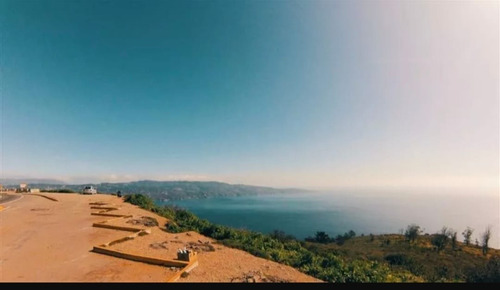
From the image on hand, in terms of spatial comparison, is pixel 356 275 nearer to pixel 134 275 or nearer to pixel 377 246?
pixel 134 275

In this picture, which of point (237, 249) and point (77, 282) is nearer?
point (77, 282)

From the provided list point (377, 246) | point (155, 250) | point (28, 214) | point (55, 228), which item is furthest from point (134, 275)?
point (377, 246)

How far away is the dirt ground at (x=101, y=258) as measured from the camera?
796 centimetres

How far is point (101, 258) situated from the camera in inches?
376

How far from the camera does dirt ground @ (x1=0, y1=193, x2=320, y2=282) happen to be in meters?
7.96

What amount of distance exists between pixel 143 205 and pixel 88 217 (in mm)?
7003

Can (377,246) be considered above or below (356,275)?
below

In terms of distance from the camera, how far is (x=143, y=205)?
25.2m

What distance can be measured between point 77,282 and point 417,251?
1393 inches

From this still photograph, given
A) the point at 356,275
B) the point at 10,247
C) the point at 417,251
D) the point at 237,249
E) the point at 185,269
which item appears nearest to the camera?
the point at 185,269

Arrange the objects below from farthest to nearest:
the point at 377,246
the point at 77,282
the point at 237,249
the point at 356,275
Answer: the point at 377,246, the point at 237,249, the point at 356,275, the point at 77,282

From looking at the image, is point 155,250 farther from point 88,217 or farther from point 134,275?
point 88,217

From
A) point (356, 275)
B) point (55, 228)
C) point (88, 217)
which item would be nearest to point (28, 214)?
point (88, 217)

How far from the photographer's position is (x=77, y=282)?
23.7 feet
